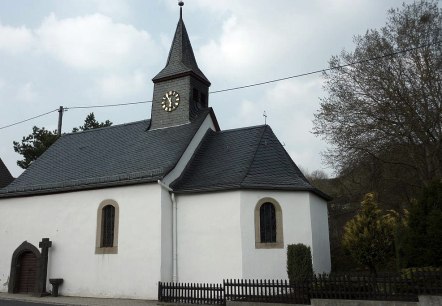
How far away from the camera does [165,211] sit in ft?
51.6

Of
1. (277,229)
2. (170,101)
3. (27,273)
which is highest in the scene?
(170,101)

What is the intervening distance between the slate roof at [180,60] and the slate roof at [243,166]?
12.0 ft

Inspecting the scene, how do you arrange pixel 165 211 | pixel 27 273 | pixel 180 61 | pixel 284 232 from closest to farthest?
pixel 284 232, pixel 165 211, pixel 27 273, pixel 180 61

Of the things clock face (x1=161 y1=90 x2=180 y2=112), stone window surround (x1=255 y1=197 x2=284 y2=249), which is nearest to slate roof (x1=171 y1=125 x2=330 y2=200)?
stone window surround (x1=255 y1=197 x2=284 y2=249)

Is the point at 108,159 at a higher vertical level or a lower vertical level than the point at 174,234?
higher

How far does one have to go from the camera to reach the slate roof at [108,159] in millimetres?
16906

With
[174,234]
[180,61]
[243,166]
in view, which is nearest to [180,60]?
[180,61]

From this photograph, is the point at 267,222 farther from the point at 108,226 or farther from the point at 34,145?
the point at 34,145

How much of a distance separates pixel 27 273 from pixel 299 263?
1208cm

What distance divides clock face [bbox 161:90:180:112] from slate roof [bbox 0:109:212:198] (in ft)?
3.68

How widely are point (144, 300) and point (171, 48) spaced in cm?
1277

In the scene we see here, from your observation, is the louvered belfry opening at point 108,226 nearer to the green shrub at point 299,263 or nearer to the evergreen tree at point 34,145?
the green shrub at point 299,263

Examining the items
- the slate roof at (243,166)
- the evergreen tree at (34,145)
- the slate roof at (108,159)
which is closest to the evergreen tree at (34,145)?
the evergreen tree at (34,145)

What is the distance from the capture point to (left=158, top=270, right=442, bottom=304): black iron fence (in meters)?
10.1
